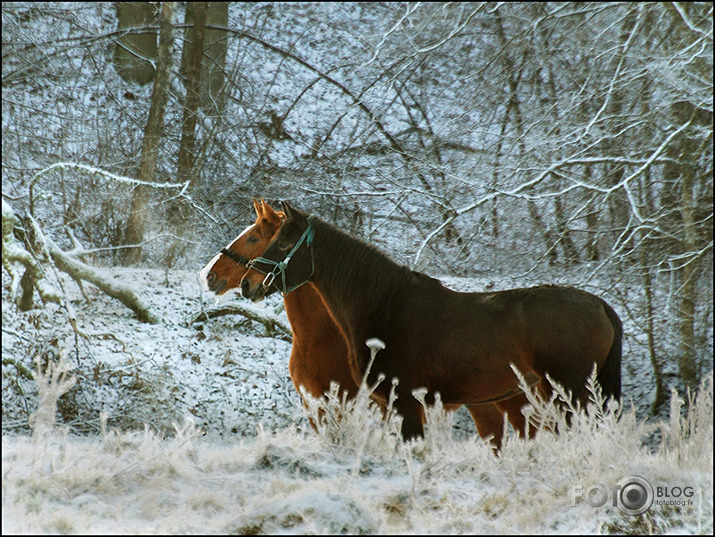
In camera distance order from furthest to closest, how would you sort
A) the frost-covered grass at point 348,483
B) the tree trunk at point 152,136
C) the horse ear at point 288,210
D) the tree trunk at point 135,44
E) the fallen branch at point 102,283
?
the tree trunk at point 135,44
the tree trunk at point 152,136
the fallen branch at point 102,283
the horse ear at point 288,210
the frost-covered grass at point 348,483

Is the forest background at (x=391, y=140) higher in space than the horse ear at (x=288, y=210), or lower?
higher

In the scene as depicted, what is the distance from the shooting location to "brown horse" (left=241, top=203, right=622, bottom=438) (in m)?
3.56

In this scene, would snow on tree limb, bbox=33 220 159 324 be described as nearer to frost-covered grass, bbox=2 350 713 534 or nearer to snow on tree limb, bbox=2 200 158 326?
Result: snow on tree limb, bbox=2 200 158 326

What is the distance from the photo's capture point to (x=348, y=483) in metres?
2.40

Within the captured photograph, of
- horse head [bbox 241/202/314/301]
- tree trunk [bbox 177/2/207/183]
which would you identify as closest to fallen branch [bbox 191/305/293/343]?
tree trunk [bbox 177/2/207/183]

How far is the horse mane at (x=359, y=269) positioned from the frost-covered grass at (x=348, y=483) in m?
0.83

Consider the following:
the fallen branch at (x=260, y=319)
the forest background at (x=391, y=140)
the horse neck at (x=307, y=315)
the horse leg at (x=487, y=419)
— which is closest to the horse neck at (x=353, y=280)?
the horse neck at (x=307, y=315)

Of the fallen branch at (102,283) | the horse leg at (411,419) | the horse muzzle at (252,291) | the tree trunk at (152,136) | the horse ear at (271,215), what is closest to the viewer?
the horse leg at (411,419)

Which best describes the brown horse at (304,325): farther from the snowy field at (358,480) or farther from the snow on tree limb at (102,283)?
the snow on tree limb at (102,283)

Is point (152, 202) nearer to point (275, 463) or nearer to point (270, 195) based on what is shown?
point (270, 195)

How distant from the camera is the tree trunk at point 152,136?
19.4 ft

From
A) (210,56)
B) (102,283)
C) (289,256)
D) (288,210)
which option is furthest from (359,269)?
(210,56)

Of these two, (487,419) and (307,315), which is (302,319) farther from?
(487,419)

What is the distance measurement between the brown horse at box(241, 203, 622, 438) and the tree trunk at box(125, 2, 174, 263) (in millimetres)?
2567
